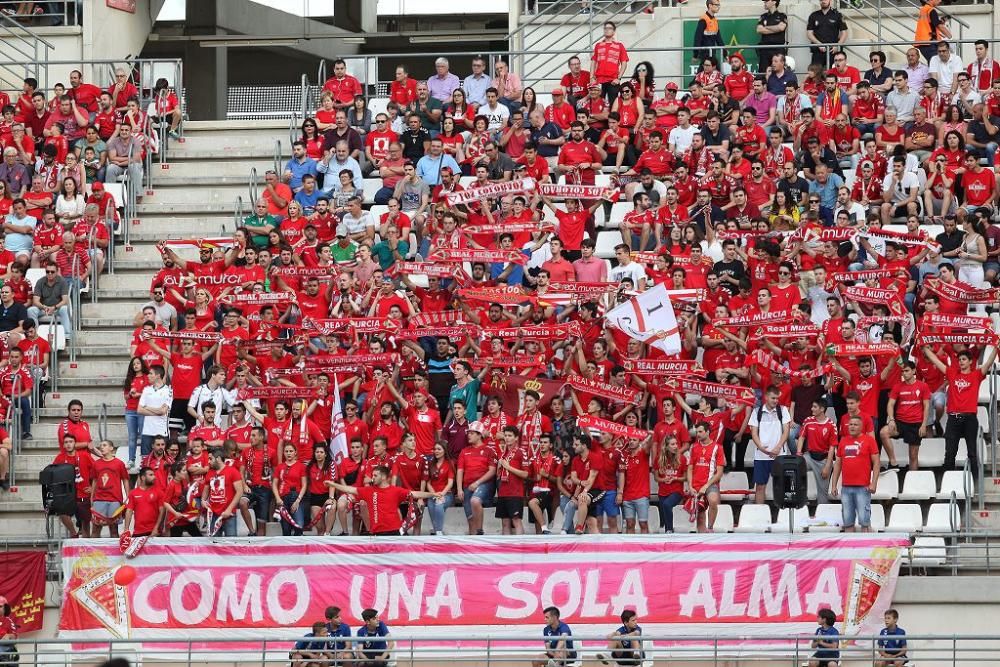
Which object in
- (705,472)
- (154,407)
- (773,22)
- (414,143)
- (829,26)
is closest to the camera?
(705,472)

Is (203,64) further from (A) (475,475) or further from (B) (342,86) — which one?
(A) (475,475)

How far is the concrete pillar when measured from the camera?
40.4 m

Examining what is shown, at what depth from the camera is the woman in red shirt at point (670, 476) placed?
78.1 ft

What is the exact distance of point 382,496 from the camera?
78.3 feet

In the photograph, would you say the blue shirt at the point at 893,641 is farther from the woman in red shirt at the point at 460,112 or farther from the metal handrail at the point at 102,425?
the woman in red shirt at the point at 460,112

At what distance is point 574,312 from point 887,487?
439 centimetres

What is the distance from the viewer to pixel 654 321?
974 inches

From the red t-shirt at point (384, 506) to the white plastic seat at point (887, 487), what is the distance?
17.9ft

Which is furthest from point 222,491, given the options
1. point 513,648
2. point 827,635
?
point 827,635

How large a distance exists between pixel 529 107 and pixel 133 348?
7277mm

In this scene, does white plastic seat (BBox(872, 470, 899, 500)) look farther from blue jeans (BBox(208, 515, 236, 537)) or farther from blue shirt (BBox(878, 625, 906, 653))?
blue jeans (BBox(208, 515, 236, 537))

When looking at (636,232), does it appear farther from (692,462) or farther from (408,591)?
(408,591)

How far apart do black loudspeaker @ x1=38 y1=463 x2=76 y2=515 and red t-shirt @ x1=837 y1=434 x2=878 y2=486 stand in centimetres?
894

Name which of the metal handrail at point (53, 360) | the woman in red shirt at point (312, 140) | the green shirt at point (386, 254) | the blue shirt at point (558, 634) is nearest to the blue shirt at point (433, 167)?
the woman in red shirt at point (312, 140)
